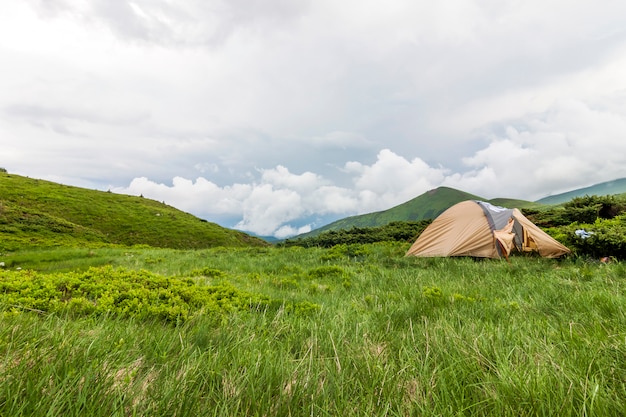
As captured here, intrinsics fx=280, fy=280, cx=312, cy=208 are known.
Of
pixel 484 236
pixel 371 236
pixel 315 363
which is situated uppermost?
pixel 484 236

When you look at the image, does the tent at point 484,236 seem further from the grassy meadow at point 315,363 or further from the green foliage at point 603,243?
the grassy meadow at point 315,363

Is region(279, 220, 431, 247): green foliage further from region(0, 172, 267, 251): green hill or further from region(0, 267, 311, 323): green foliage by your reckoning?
region(0, 172, 267, 251): green hill

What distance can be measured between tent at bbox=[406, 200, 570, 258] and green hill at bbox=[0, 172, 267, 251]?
174ft

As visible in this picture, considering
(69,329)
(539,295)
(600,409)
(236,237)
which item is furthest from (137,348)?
(236,237)

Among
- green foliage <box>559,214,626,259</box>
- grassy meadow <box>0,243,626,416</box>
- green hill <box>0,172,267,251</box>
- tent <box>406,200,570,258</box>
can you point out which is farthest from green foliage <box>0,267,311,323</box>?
green hill <box>0,172,267,251</box>

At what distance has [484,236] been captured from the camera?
11461 millimetres

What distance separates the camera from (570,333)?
243 centimetres

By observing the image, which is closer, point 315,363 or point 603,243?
point 315,363

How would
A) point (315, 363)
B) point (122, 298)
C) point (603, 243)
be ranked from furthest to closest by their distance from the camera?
point (603, 243), point (122, 298), point (315, 363)

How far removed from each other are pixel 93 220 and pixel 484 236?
7956 cm

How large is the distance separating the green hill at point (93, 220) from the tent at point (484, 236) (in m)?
53.1

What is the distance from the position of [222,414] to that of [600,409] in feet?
6.27

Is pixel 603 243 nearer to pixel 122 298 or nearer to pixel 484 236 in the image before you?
pixel 484 236

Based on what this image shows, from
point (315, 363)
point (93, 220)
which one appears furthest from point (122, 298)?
point (93, 220)
